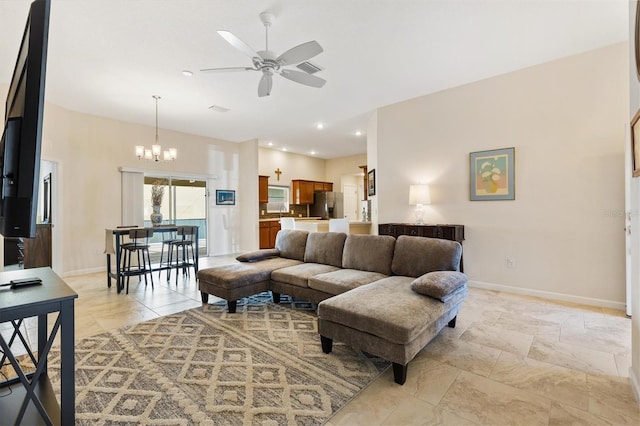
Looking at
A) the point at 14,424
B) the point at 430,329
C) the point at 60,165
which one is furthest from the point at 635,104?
the point at 60,165

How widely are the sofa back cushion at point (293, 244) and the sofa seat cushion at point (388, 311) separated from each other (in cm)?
169

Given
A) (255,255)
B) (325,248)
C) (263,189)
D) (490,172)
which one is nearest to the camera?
(325,248)

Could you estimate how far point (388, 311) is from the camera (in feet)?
6.91

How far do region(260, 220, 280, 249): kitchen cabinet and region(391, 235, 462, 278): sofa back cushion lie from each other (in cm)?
535

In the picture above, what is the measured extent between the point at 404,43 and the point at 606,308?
384 cm

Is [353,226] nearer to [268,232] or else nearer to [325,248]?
[325,248]

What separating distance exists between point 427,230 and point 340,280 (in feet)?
6.96

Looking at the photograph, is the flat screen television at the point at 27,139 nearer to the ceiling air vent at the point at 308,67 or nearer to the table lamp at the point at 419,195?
the ceiling air vent at the point at 308,67

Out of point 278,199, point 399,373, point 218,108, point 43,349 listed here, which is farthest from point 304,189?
point 43,349

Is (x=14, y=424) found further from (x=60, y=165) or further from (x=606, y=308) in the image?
(x=60, y=165)

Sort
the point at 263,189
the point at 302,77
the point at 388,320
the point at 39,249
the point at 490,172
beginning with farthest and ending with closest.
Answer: the point at 263,189 → the point at 39,249 → the point at 490,172 → the point at 302,77 → the point at 388,320

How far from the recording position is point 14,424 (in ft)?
4.06

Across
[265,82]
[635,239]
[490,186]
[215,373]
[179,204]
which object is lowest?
[215,373]

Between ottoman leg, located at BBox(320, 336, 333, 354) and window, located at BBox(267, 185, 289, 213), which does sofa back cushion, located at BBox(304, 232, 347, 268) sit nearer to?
ottoman leg, located at BBox(320, 336, 333, 354)
